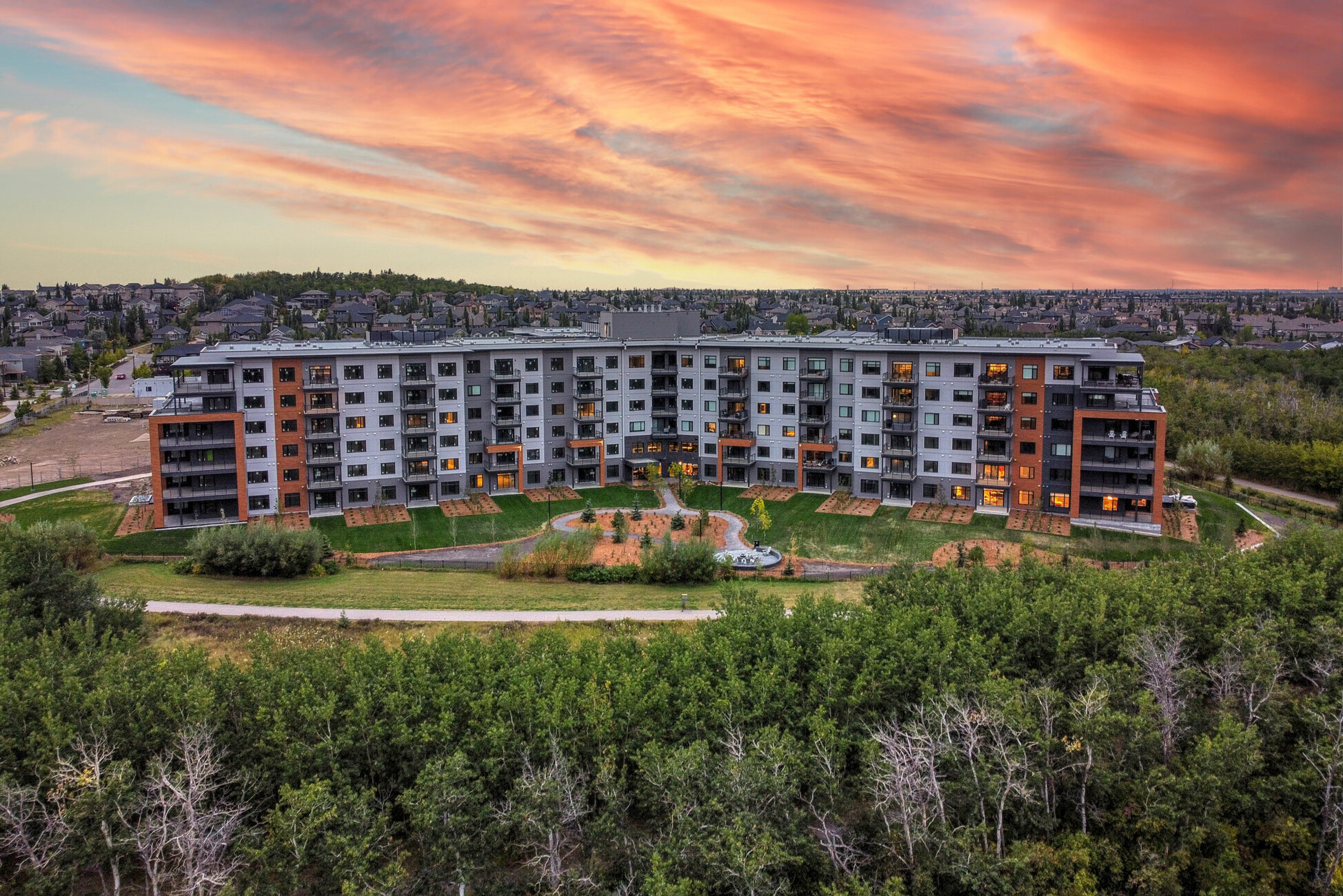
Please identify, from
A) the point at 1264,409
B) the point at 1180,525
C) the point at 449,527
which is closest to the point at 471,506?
the point at 449,527

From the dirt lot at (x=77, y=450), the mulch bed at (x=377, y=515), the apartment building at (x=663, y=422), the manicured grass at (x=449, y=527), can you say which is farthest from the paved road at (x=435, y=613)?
the dirt lot at (x=77, y=450)

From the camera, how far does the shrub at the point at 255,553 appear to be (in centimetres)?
5228

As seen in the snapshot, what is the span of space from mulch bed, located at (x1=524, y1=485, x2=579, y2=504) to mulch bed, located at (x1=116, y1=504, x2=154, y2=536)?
27.9 meters

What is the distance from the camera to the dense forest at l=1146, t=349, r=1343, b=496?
254ft

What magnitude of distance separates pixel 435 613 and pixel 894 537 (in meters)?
32.5

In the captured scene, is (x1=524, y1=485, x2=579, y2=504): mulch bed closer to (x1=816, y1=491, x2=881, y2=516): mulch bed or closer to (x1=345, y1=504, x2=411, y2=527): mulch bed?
(x1=345, y1=504, x2=411, y2=527): mulch bed

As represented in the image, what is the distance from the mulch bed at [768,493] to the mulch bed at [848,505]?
3518mm

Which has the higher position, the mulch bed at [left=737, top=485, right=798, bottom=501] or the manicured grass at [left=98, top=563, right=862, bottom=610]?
the mulch bed at [left=737, top=485, right=798, bottom=501]

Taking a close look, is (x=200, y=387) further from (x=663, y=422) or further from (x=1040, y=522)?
(x=1040, y=522)

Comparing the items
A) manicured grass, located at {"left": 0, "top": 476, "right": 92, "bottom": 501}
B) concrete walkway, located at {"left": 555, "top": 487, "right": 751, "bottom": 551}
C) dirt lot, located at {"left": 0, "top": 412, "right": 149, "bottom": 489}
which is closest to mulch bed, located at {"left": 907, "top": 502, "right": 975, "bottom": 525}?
concrete walkway, located at {"left": 555, "top": 487, "right": 751, "bottom": 551}

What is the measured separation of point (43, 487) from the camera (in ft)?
242

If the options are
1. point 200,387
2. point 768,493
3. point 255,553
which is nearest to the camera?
point 255,553

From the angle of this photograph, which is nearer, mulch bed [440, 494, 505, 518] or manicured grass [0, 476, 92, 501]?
mulch bed [440, 494, 505, 518]

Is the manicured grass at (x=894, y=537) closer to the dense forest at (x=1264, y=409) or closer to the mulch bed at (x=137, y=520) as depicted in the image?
the dense forest at (x=1264, y=409)
